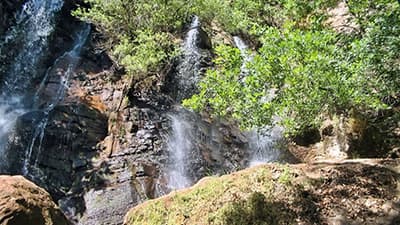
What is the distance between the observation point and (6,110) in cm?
1472

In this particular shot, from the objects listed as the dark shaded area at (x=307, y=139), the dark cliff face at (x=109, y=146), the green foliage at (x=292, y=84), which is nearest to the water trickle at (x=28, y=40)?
the dark cliff face at (x=109, y=146)

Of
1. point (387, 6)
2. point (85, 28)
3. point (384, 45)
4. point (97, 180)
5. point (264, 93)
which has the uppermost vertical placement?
point (85, 28)

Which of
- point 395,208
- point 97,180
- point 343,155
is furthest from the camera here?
point 97,180

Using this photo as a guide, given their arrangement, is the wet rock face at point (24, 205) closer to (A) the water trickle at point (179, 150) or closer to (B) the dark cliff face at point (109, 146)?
(B) the dark cliff face at point (109, 146)

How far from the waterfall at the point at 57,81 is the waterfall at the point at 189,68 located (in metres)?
3.98

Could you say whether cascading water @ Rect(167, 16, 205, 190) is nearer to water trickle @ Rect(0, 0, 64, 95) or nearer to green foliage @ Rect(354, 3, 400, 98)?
water trickle @ Rect(0, 0, 64, 95)

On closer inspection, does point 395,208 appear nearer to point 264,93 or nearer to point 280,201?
point 280,201

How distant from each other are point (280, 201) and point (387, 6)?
3.74 metres

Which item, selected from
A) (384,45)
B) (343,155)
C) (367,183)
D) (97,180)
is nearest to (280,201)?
(367,183)

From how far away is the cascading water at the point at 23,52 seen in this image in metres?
15.0

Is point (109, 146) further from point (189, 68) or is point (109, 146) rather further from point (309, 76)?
point (309, 76)

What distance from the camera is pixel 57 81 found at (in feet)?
51.6

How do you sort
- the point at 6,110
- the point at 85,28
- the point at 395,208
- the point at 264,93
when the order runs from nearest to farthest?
the point at 395,208 → the point at 264,93 → the point at 6,110 → the point at 85,28

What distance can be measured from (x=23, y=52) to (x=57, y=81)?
2869mm
